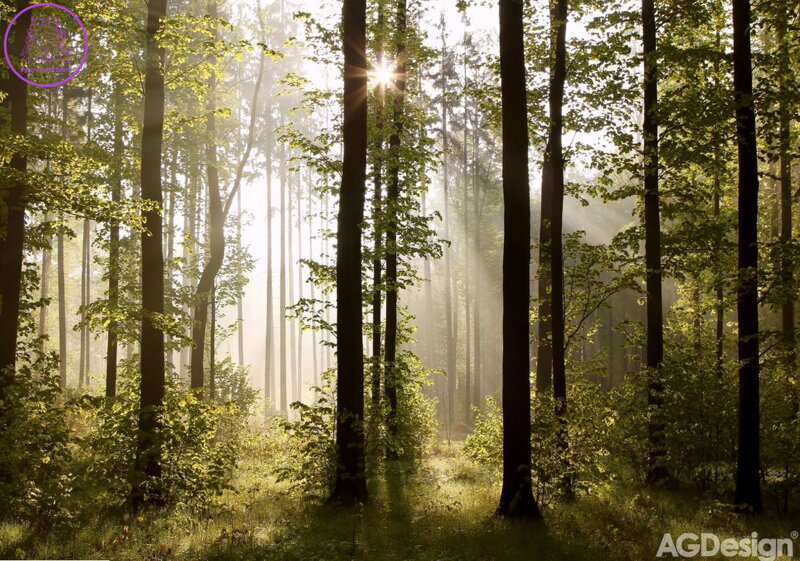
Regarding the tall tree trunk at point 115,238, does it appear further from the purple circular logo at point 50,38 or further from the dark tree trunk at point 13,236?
the dark tree trunk at point 13,236

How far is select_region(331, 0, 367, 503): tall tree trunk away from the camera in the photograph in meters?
10.1

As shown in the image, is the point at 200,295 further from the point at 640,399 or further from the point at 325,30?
the point at 640,399

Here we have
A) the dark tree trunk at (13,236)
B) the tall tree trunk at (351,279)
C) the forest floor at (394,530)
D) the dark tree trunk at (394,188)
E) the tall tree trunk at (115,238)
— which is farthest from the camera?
the tall tree trunk at (115,238)

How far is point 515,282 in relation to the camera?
30.2 ft

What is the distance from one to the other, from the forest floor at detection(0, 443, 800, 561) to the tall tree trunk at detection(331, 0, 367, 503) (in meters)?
0.72

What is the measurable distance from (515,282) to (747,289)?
430cm

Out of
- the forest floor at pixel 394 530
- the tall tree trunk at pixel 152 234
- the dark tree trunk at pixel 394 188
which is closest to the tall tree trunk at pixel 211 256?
the dark tree trunk at pixel 394 188

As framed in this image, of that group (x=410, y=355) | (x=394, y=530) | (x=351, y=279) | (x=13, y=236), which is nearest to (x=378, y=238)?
(x=410, y=355)

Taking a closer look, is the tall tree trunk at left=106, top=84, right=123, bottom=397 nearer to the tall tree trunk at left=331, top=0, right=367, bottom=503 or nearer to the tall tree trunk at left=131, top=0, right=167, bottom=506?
the tall tree trunk at left=131, top=0, right=167, bottom=506

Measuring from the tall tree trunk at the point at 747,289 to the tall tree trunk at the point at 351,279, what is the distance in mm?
6555

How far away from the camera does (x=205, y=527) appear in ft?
28.7

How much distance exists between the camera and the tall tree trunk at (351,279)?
33.2 ft

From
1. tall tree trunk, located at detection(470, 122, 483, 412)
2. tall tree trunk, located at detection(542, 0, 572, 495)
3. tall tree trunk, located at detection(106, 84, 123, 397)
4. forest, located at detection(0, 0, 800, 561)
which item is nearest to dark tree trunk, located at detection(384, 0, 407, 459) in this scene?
forest, located at detection(0, 0, 800, 561)

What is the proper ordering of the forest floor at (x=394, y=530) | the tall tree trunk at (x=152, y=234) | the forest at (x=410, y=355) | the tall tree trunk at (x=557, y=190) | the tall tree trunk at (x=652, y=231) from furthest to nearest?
1. the tall tree trunk at (x=652, y=231)
2. the tall tree trunk at (x=557, y=190)
3. the tall tree trunk at (x=152, y=234)
4. the forest at (x=410, y=355)
5. the forest floor at (x=394, y=530)
